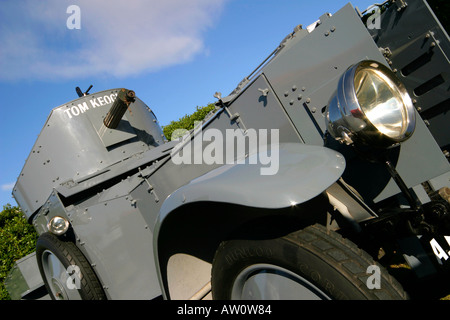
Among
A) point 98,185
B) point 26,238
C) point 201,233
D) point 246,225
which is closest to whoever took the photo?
point 246,225

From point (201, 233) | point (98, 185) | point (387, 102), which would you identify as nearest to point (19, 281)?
point (98, 185)

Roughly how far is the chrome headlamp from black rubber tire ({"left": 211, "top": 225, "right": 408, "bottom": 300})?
588mm

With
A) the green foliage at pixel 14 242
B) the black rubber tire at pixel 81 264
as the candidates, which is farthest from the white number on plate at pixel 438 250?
the green foliage at pixel 14 242

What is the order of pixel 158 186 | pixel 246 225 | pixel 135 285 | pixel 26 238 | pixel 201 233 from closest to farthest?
pixel 246 225 → pixel 201 233 → pixel 158 186 → pixel 135 285 → pixel 26 238

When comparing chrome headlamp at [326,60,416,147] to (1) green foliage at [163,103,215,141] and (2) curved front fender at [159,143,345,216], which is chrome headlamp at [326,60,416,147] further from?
(1) green foliage at [163,103,215,141]

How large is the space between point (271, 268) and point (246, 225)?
0.30 metres

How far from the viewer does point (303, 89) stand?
2.49 metres

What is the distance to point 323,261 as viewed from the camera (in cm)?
171

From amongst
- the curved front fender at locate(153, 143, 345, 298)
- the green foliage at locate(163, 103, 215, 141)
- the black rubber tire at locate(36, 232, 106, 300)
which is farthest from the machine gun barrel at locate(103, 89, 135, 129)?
the green foliage at locate(163, 103, 215, 141)

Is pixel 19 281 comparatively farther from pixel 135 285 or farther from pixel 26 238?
pixel 26 238

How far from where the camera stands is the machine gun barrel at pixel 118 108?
4.19 m

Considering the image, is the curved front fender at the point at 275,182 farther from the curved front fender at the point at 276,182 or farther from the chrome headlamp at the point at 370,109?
the chrome headlamp at the point at 370,109

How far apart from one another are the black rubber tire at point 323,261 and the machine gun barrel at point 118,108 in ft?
9.17
